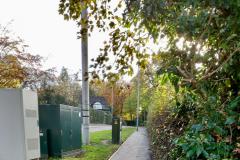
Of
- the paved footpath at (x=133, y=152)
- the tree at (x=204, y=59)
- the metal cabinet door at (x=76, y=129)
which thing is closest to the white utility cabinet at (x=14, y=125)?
the tree at (x=204, y=59)

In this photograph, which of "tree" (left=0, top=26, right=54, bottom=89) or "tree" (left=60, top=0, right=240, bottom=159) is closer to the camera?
"tree" (left=60, top=0, right=240, bottom=159)

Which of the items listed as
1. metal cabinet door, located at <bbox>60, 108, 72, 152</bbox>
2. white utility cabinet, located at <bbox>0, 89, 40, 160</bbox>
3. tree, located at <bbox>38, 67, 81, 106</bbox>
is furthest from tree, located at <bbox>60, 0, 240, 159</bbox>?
tree, located at <bbox>38, 67, 81, 106</bbox>

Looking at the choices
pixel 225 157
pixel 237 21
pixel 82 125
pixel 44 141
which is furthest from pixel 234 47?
pixel 82 125

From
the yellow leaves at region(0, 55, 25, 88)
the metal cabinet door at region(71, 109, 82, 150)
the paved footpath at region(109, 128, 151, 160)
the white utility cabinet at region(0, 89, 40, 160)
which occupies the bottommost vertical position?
the paved footpath at region(109, 128, 151, 160)

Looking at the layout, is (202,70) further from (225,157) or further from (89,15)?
(89,15)

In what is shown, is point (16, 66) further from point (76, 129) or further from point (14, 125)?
point (14, 125)

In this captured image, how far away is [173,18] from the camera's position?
3742 millimetres

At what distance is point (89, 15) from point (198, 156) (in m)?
3.24

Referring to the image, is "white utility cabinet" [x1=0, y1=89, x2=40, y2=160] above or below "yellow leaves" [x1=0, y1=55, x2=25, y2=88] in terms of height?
below

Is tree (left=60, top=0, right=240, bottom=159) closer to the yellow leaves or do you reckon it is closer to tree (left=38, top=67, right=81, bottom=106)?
the yellow leaves

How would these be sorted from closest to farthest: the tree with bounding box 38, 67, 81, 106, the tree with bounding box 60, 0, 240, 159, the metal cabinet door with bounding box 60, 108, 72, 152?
the tree with bounding box 60, 0, 240, 159 < the metal cabinet door with bounding box 60, 108, 72, 152 < the tree with bounding box 38, 67, 81, 106

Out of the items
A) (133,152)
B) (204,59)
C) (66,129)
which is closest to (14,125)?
(204,59)

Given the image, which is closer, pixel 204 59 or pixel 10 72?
pixel 204 59

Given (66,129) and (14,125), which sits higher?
(14,125)
